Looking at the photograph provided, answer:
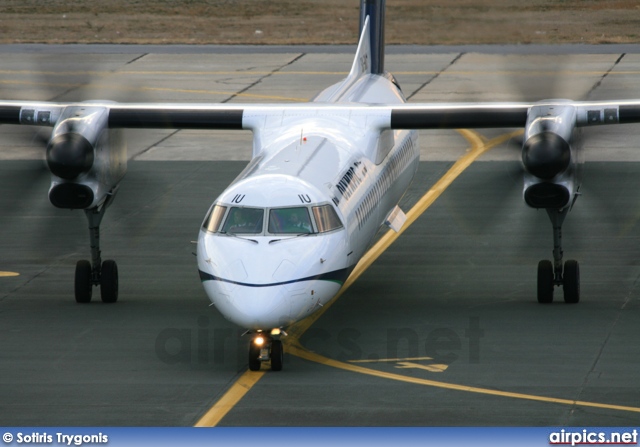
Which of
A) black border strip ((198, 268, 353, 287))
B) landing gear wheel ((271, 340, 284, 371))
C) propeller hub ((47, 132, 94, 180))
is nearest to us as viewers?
black border strip ((198, 268, 353, 287))

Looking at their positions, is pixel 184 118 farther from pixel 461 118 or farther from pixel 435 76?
pixel 435 76

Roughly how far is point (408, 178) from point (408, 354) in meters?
7.60

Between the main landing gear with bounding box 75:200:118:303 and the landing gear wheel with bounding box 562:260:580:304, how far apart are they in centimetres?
852

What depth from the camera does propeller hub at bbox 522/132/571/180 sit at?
71.5 ft

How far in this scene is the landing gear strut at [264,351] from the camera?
20.1 m

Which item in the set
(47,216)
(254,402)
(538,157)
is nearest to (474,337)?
(538,157)

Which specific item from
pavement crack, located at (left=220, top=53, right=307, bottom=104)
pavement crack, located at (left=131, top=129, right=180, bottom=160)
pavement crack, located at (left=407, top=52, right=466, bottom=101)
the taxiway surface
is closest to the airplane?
the taxiway surface

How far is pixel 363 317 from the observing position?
920 inches

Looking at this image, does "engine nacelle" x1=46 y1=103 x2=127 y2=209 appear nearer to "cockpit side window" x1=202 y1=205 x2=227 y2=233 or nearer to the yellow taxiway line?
"cockpit side window" x1=202 y1=205 x2=227 y2=233

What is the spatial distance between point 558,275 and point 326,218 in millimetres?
5590

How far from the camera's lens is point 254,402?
61.7ft

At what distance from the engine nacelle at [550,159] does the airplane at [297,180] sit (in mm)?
24

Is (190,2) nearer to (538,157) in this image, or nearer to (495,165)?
(495,165)

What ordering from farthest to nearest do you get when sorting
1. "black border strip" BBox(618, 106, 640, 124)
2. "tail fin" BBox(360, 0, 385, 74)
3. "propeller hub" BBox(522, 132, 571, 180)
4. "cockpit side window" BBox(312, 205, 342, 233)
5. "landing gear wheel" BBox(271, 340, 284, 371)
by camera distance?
"tail fin" BBox(360, 0, 385, 74)
"black border strip" BBox(618, 106, 640, 124)
"propeller hub" BBox(522, 132, 571, 180)
"cockpit side window" BBox(312, 205, 342, 233)
"landing gear wheel" BBox(271, 340, 284, 371)
